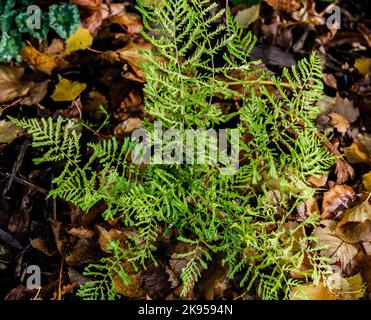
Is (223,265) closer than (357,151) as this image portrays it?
Yes

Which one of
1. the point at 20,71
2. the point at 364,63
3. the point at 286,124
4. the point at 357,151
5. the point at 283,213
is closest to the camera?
the point at 286,124

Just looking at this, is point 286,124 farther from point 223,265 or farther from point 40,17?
point 40,17

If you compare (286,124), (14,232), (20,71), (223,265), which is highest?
(20,71)

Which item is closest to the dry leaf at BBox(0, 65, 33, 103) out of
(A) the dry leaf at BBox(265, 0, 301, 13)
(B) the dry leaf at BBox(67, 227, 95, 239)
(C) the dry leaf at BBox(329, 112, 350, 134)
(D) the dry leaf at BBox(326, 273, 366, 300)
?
(B) the dry leaf at BBox(67, 227, 95, 239)

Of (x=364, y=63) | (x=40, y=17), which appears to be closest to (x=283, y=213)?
(x=364, y=63)

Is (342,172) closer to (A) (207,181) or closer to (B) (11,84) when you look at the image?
(A) (207,181)
